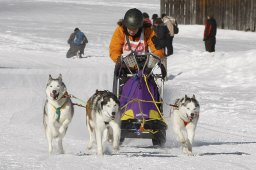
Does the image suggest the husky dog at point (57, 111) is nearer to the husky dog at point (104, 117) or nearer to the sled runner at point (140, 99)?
the husky dog at point (104, 117)

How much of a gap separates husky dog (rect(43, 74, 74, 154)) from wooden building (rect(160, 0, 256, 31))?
2493 centimetres

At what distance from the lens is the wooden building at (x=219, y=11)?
31938mm

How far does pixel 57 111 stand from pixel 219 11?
26.7 metres

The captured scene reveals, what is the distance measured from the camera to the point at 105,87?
16.0m

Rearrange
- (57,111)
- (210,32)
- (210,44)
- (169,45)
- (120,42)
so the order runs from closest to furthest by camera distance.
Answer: (57,111)
(120,42)
(169,45)
(210,32)
(210,44)

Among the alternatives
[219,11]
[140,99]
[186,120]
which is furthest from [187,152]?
[219,11]

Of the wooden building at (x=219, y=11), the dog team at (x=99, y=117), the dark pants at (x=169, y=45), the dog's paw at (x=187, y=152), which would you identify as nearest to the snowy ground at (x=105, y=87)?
the dog's paw at (x=187, y=152)

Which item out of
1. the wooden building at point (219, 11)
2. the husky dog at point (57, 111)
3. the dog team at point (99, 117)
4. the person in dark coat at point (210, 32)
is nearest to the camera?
the dog team at point (99, 117)

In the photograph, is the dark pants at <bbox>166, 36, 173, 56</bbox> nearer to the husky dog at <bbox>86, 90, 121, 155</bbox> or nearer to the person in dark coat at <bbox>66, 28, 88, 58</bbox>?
the person in dark coat at <bbox>66, 28, 88, 58</bbox>

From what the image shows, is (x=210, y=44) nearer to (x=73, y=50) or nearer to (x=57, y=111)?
(x=73, y=50)

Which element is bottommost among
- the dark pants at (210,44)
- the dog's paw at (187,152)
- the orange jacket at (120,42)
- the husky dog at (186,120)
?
the dark pants at (210,44)

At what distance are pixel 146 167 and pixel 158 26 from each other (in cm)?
1311

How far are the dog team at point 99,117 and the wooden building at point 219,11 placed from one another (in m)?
24.5

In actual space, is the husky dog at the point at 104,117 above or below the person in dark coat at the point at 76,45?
above
